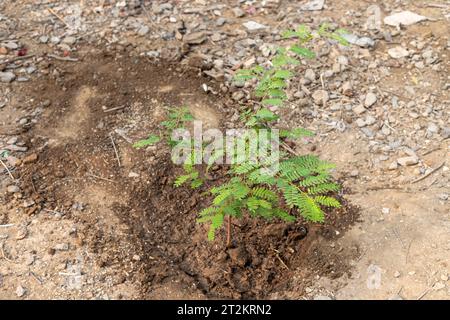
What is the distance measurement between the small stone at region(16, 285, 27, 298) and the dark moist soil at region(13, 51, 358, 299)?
20.2 inches

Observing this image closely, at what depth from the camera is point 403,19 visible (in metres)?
5.66

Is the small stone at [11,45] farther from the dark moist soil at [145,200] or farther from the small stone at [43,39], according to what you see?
the dark moist soil at [145,200]

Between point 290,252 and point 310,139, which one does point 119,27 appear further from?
point 290,252

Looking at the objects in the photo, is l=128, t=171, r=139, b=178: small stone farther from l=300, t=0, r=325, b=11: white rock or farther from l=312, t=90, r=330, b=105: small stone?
l=300, t=0, r=325, b=11: white rock

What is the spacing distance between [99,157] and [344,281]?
7.16 ft

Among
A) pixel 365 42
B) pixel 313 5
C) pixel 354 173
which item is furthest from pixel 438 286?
pixel 313 5

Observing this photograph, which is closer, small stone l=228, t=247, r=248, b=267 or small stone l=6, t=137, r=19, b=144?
small stone l=228, t=247, r=248, b=267

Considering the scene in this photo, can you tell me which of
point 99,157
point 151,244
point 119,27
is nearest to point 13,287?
point 151,244

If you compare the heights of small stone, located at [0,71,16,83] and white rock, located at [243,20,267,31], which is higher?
white rock, located at [243,20,267,31]

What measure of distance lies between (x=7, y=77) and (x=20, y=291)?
2319 millimetres

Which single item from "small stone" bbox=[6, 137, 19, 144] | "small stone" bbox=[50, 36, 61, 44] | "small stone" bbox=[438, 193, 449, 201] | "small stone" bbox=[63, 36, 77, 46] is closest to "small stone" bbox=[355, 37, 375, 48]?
"small stone" bbox=[438, 193, 449, 201]

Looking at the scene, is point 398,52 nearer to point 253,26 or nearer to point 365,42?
point 365,42

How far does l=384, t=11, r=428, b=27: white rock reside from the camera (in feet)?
18.5

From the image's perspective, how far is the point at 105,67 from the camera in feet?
17.7
